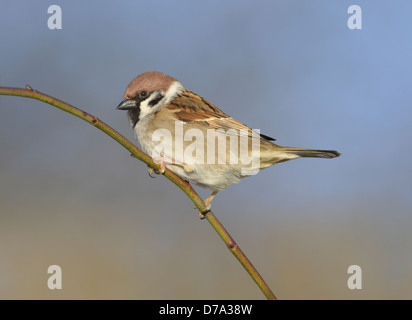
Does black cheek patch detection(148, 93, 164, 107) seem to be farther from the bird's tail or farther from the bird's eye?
the bird's tail

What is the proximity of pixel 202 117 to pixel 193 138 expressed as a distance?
225mm

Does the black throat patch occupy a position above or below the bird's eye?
below

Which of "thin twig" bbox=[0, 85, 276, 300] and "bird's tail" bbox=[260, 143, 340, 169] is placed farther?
"bird's tail" bbox=[260, 143, 340, 169]

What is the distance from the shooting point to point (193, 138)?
260 cm

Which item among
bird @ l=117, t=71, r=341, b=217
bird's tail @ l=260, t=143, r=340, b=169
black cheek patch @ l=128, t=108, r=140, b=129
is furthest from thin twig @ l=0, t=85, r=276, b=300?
black cheek patch @ l=128, t=108, r=140, b=129

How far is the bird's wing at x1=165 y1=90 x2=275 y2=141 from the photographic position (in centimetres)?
272

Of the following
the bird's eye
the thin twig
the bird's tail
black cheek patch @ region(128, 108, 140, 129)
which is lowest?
the thin twig

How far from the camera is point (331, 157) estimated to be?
2.27 m

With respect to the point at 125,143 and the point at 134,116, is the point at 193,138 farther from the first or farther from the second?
the point at 125,143

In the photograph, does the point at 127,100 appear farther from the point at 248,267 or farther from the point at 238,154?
the point at 248,267

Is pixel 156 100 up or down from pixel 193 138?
up

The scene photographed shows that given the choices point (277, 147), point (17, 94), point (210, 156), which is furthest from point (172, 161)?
point (17, 94)

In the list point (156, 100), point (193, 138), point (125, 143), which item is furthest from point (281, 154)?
point (125, 143)

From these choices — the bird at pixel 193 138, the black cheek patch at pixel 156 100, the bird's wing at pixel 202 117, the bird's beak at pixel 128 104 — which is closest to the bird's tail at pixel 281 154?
the bird at pixel 193 138
